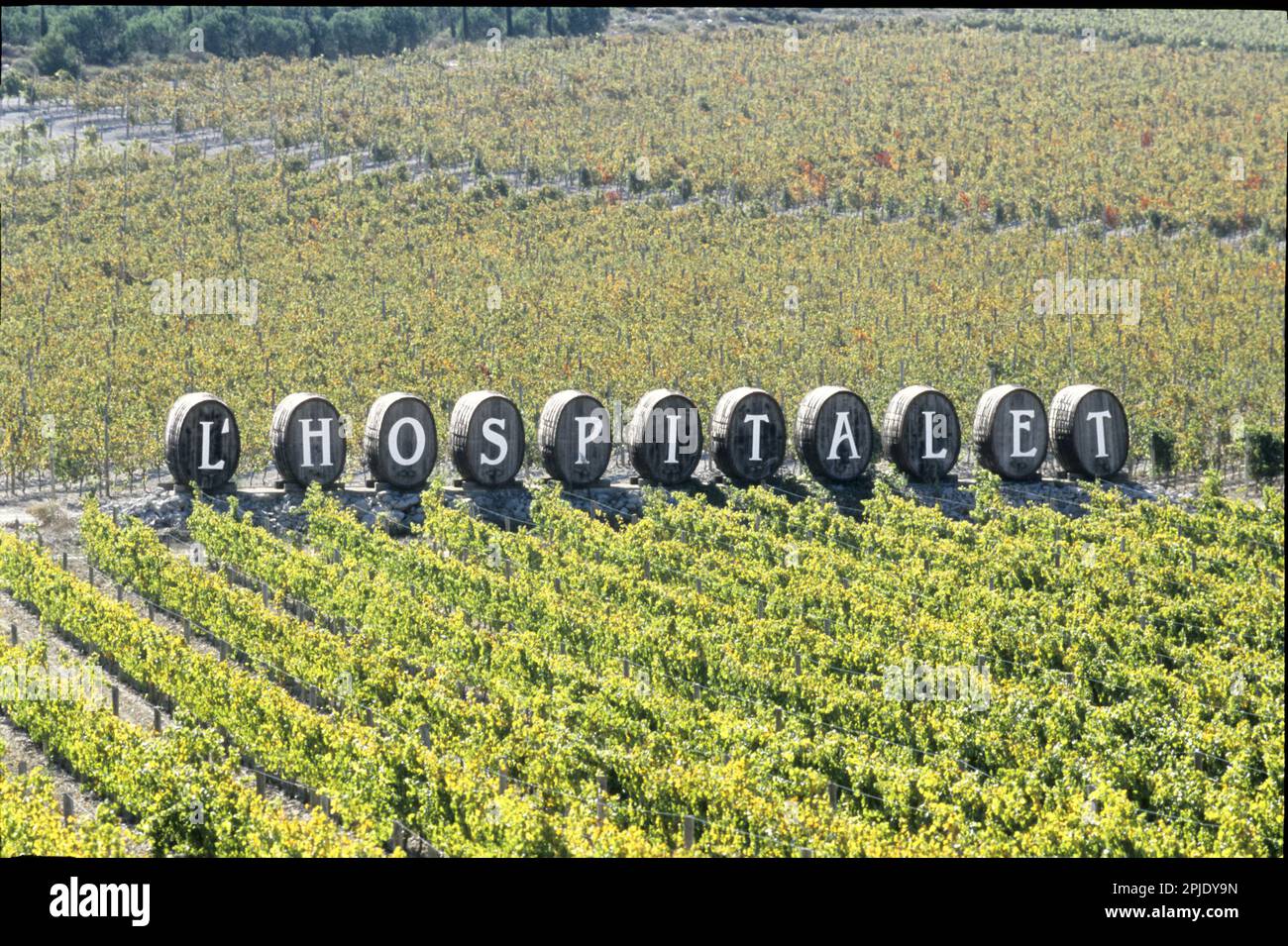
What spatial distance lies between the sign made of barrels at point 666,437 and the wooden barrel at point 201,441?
0.8 inches

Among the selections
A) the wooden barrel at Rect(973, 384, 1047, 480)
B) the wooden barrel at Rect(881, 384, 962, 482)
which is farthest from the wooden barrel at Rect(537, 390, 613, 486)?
the wooden barrel at Rect(973, 384, 1047, 480)

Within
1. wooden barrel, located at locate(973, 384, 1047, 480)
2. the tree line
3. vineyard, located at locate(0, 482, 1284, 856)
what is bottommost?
vineyard, located at locate(0, 482, 1284, 856)

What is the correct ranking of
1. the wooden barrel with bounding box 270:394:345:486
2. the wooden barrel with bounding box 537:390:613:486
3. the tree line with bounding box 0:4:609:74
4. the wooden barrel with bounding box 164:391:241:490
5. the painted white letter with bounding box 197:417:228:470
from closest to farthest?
the wooden barrel with bounding box 164:391:241:490 < the painted white letter with bounding box 197:417:228:470 < the wooden barrel with bounding box 270:394:345:486 < the wooden barrel with bounding box 537:390:613:486 < the tree line with bounding box 0:4:609:74

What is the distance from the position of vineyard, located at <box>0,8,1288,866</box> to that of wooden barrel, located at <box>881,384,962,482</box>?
751mm

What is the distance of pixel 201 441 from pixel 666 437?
33.1 feet

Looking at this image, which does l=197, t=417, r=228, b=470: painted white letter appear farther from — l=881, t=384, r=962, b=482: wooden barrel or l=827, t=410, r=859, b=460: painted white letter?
l=881, t=384, r=962, b=482: wooden barrel

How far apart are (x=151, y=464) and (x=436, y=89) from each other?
220 ft

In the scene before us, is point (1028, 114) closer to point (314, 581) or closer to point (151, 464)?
point (151, 464)

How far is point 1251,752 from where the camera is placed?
1927cm

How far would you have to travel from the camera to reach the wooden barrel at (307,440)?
1319 inches

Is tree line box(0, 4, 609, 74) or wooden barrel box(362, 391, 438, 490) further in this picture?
tree line box(0, 4, 609, 74)

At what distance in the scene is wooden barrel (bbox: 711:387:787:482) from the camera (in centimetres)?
3581
